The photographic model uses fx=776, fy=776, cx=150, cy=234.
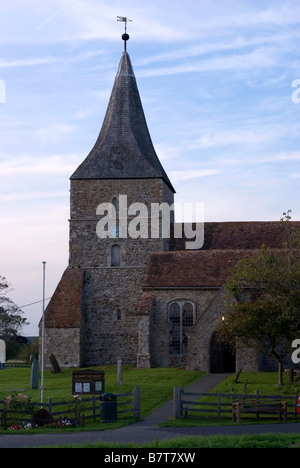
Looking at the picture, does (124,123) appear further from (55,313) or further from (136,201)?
(55,313)

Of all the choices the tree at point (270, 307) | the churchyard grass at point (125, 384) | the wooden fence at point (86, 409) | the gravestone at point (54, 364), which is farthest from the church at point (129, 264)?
the wooden fence at point (86, 409)

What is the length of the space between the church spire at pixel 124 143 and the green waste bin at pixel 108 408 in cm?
2683

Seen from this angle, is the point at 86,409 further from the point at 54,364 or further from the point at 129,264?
the point at 129,264

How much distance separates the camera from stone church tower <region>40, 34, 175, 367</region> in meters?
51.7

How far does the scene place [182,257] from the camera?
50.8m

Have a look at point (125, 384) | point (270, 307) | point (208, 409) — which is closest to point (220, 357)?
point (125, 384)

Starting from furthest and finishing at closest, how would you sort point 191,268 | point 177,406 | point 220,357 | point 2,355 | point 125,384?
1. point 2,355
2. point 191,268
3. point 220,357
4. point 125,384
5. point 177,406

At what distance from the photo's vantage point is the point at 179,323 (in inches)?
1903

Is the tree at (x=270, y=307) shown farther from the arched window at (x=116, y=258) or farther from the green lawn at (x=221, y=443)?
the green lawn at (x=221, y=443)

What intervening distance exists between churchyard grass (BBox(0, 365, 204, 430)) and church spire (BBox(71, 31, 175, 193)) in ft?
43.8

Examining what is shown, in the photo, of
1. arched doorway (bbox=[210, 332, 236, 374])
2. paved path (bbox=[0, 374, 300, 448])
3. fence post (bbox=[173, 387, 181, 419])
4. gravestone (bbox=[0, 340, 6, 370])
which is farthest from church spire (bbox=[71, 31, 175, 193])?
paved path (bbox=[0, 374, 300, 448])

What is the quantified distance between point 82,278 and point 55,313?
126 inches
